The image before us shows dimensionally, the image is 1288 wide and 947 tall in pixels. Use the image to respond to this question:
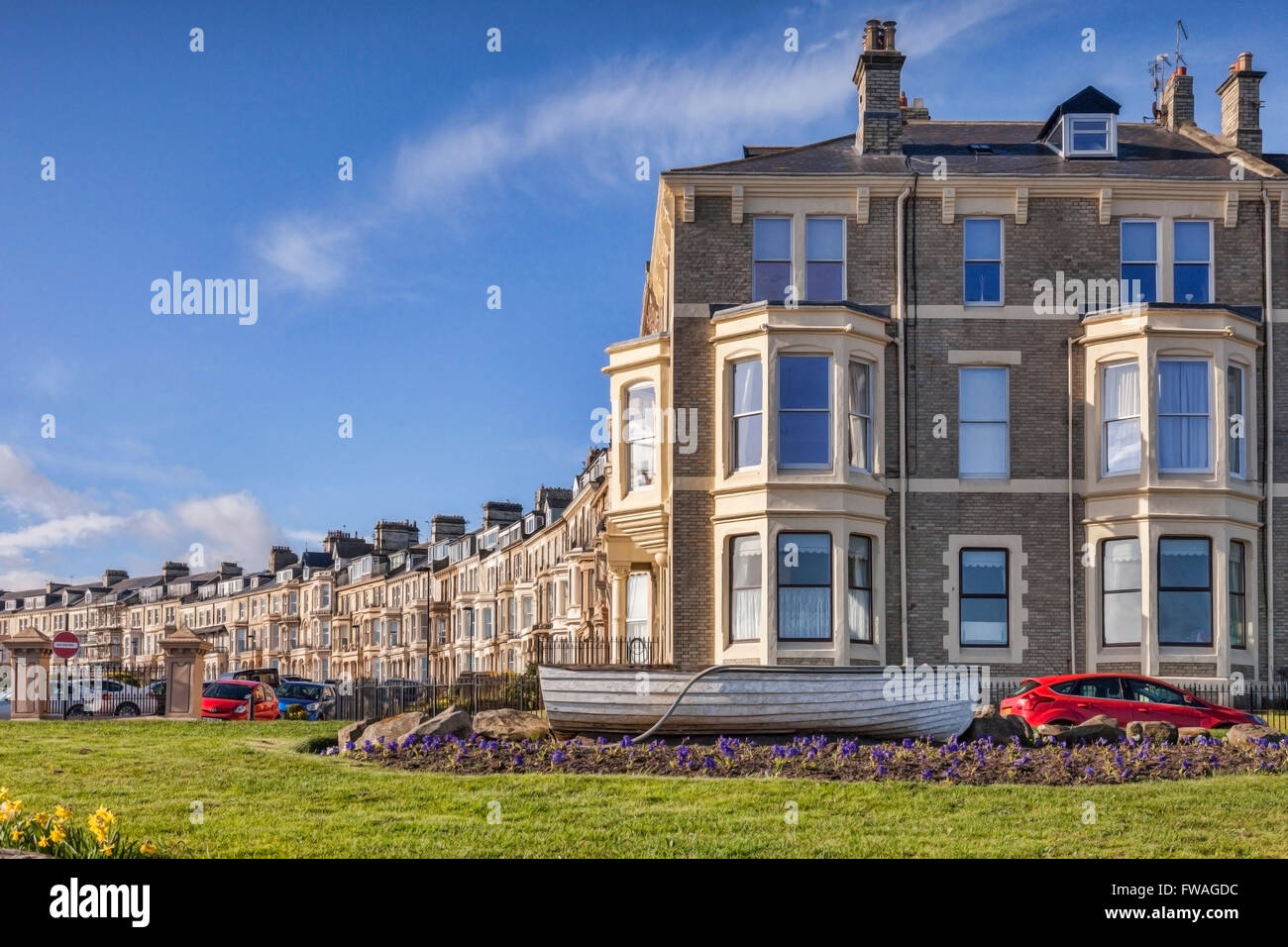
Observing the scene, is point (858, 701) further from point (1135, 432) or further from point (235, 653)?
point (235, 653)

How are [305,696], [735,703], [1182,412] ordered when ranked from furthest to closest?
[305,696] < [1182,412] < [735,703]

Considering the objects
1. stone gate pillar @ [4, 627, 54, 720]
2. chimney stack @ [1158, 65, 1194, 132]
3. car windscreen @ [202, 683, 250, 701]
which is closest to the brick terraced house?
chimney stack @ [1158, 65, 1194, 132]

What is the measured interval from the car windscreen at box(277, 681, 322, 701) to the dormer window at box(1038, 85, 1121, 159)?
22975 mm

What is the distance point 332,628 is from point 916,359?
8782cm

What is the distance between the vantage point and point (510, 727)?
19.1 metres

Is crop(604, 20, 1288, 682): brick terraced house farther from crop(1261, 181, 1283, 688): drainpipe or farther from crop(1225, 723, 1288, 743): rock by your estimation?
crop(1225, 723, 1288, 743): rock

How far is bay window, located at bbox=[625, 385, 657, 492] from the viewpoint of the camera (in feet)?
96.1

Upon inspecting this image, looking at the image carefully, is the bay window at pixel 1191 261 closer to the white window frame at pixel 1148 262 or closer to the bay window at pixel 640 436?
the white window frame at pixel 1148 262

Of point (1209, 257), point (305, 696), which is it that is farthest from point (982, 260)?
point (305, 696)

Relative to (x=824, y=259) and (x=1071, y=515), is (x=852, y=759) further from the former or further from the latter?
(x=824, y=259)

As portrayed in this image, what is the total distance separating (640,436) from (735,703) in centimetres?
1200

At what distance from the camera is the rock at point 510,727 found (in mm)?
18938
